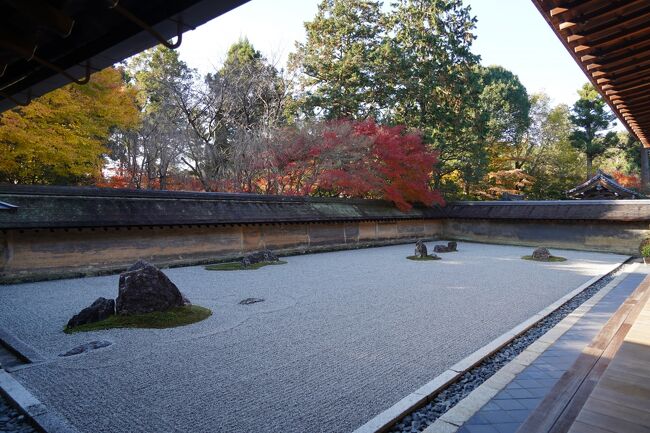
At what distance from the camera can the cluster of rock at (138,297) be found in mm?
5676

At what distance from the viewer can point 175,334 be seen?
5.14m

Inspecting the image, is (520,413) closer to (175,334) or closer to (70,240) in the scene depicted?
(175,334)

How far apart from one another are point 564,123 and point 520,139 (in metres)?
3.81

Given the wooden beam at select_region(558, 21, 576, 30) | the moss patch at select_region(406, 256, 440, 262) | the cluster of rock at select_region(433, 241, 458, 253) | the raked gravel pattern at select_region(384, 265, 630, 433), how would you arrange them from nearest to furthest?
the wooden beam at select_region(558, 21, 576, 30) < the raked gravel pattern at select_region(384, 265, 630, 433) < the moss patch at select_region(406, 256, 440, 262) < the cluster of rock at select_region(433, 241, 458, 253)

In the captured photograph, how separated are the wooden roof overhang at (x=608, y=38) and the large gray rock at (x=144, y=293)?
586cm

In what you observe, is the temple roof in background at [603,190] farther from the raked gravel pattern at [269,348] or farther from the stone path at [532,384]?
the stone path at [532,384]

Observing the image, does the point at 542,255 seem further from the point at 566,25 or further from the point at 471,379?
the point at 566,25

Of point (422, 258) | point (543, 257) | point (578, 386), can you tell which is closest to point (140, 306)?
point (578, 386)

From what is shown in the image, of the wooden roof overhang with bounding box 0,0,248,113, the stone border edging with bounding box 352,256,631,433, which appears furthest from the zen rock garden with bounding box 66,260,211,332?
the wooden roof overhang with bounding box 0,0,248,113

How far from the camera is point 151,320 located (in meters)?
5.55

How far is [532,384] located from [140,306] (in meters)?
5.22

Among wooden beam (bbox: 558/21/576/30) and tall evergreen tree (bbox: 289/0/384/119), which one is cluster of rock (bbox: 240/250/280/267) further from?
tall evergreen tree (bbox: 289/0/384/119)

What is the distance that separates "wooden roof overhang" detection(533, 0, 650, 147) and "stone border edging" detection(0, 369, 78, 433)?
4563mm

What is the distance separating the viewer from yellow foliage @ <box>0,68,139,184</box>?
1307 cm
